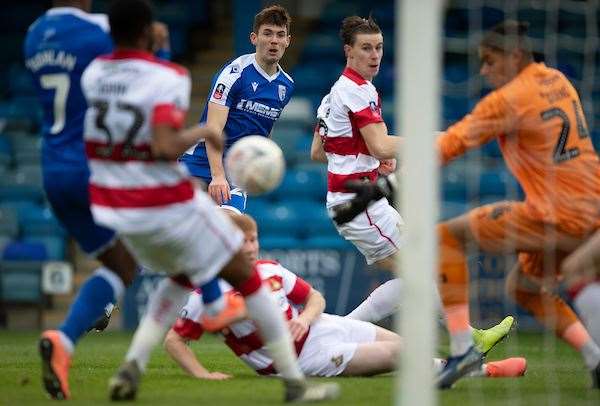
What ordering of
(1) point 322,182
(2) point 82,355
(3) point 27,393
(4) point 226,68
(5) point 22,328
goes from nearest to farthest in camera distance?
(3) point 27,393, (4) point 226,68, (2) point 82,355, (5) point 22,328, (1) point 322,182

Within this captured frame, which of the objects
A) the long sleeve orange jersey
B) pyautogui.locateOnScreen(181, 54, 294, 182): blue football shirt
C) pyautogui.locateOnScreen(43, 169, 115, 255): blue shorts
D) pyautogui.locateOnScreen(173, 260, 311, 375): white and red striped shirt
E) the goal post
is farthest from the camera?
pyautogui.locateOnScreen(181, 54, 294, 182): blue football shirt

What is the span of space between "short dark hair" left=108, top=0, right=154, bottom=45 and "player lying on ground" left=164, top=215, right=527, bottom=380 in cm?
135

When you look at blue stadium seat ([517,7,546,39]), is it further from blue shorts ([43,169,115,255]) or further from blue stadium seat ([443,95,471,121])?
blue shorts ([43,169,115,255])

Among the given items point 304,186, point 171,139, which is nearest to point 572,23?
point 304,186

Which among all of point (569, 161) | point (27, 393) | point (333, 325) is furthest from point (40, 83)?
point (569, 161)

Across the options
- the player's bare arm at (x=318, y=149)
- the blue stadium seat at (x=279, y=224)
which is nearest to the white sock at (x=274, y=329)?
the player's bare arm at (x=318, y=149)

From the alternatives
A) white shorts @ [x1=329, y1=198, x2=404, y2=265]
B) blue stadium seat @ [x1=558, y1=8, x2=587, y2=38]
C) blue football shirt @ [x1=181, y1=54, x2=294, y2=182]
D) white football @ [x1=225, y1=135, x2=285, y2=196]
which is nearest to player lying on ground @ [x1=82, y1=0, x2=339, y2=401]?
white football @ [x1=225, y1=135, x2=285, y2=196]

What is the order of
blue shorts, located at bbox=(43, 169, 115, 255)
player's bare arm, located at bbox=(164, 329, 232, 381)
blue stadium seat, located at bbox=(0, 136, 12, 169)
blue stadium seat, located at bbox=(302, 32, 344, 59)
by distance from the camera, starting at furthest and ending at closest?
blue stadium seat, located at bbox=(302, 32, 344, 59)
blue stadium seat, located at bbox=(0, 136, 12, 169)
player's bare arm, located at bbox=(164, 329, 232, 381)
blue shorts, located at bbox=(43, 169, 115, 255)

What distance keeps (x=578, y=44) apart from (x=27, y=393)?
417 inches

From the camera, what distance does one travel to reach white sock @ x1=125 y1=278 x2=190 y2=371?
18.4 ft

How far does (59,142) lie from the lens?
623cm

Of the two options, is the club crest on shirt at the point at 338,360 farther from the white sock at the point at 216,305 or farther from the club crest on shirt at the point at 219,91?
the club crest on shirt at the point at 219,91

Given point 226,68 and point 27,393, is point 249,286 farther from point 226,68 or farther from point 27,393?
point 226,68

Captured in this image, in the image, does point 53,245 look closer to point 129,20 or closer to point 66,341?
point 66,341
